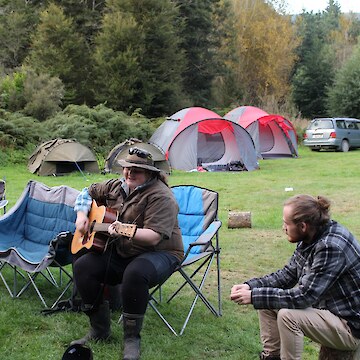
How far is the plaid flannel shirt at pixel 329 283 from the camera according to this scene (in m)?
2.60

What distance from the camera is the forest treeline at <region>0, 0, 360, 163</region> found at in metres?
17.7

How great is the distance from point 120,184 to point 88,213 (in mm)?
303

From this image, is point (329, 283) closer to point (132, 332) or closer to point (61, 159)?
point (132, 332)

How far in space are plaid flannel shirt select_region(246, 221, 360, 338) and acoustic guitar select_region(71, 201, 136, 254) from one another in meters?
0.94

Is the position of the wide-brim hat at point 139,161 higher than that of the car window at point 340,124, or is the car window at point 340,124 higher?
the wide-brim hat at point 139,161

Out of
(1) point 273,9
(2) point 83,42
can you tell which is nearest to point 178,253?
(2) point 83,42

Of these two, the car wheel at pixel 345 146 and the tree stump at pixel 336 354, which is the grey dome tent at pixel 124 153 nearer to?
the car wheel at pixel 345 146

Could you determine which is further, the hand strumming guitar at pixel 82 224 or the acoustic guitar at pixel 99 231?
the hand strumming guitar at pixel 82 224

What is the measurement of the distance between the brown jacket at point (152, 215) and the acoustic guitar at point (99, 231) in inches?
3.1

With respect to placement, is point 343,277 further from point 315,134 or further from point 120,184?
point 315,134

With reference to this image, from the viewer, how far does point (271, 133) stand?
62.7 ft

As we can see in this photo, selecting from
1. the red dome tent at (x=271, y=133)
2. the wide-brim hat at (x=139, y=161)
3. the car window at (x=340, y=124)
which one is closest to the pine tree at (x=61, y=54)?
the red dome tent at (x=271, y=133)

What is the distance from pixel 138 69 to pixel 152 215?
19.4 meters

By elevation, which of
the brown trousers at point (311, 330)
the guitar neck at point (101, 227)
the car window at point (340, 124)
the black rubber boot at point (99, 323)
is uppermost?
the guitar neck at point (101, 227)
